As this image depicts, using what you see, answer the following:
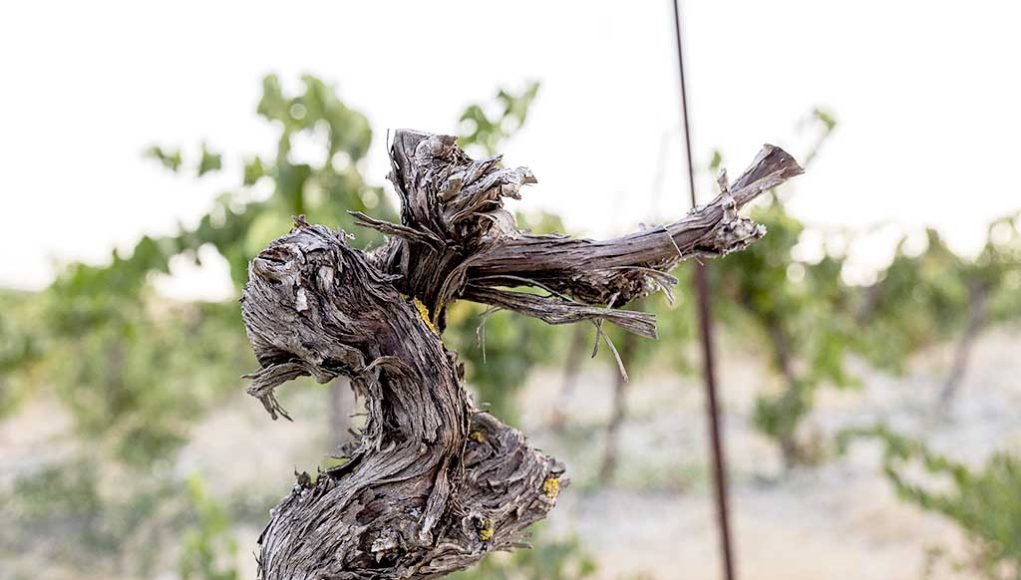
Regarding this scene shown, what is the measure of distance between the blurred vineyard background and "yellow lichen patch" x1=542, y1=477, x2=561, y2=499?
41.6 inches

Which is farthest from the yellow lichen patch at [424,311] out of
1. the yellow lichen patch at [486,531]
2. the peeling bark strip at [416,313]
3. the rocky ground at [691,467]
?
the rocky ground at [691,467]

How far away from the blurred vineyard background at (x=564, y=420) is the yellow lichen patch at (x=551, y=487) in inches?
41.6

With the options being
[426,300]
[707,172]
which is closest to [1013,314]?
[707,172]

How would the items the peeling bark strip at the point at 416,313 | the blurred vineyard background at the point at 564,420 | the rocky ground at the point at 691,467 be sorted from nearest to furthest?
1. the peeling bark strip at the point at 416,313
2. the blurred vineyard background at the point at 564,420
3. the rocky ground at the point at 691,467

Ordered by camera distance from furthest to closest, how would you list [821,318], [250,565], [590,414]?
[590,414]
[821,318]
[250,565]

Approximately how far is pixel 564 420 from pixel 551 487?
20.4 ft

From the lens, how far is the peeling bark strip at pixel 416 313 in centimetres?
76

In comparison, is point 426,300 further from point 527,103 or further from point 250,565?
point 250,565

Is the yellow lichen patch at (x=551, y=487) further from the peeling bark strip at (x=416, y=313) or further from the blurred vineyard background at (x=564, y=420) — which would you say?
the blurred vineyard background at (x=564, y=420)

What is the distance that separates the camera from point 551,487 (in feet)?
2.98

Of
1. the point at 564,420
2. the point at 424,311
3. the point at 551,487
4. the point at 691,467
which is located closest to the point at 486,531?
the point at 551,487

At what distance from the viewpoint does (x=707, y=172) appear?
2.66 metres

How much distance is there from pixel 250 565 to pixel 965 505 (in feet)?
10.4

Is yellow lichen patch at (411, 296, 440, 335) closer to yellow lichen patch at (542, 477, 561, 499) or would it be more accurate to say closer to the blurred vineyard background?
yellow lichen patch at (542, 477, 561, 499)
